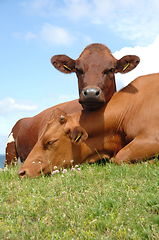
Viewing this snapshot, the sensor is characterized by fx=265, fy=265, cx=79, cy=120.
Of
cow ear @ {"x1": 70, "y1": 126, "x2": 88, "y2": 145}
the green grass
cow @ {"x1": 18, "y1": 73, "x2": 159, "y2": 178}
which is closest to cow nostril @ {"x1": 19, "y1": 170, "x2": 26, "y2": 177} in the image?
cow @ {"x1": 18, "y1": 73, "x2": 159, "y2": 178}

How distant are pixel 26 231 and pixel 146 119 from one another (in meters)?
3.47

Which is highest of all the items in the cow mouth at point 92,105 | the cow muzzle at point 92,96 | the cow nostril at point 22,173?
the cow muzzle at point 92,96

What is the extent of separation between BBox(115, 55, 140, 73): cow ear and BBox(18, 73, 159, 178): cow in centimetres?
40

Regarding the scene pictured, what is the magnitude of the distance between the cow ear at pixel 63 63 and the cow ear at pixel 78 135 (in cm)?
215

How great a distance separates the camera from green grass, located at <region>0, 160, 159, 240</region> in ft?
9.55

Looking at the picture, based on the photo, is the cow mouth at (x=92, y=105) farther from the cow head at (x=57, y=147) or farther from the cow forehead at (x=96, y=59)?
the cow forehead at (x=96, y=59)

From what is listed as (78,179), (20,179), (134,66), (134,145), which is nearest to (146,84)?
(134,66)

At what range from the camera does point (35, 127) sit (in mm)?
8906

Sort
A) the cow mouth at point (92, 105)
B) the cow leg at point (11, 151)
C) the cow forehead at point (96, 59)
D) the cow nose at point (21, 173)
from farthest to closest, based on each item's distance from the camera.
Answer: the cow leg at point (11, 151)
the cow forehead at point (96, 59)
the cow mouth at point (92, 105)
the cow nose at point (21, 173)

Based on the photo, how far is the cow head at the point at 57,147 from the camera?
525 cm

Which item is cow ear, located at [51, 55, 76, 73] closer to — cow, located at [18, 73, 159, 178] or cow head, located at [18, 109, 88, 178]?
cow, located at [18, 73, 159, 178]

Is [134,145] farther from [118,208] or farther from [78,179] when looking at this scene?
[118,208]

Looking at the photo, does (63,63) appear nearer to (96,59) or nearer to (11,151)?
(96,59)

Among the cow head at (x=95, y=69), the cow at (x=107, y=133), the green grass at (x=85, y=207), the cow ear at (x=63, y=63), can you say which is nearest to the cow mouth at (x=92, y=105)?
the cow head at (x=95, y=69)
